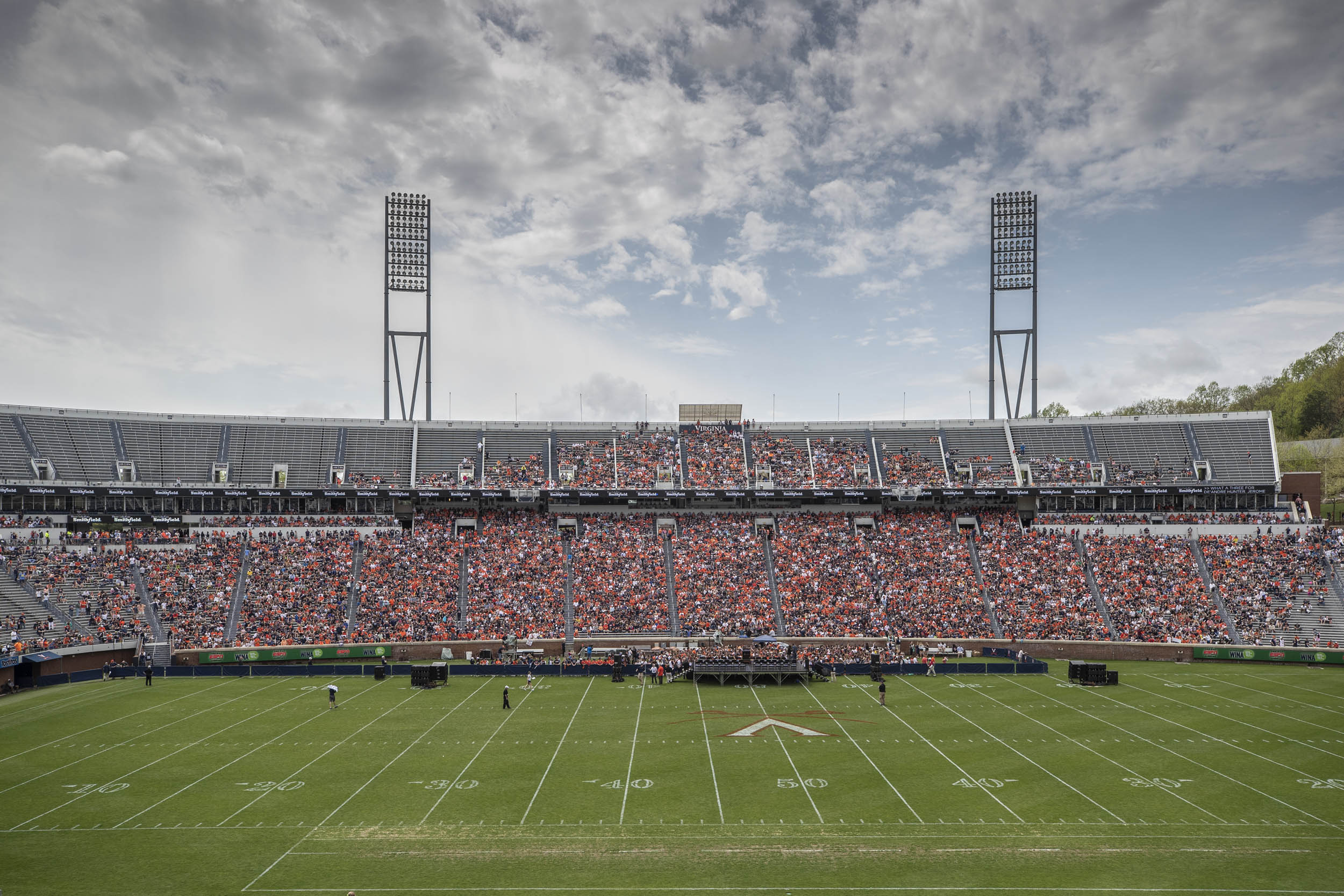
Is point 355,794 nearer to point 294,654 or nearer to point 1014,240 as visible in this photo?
point 294,654

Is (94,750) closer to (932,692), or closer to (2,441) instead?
(932,692)

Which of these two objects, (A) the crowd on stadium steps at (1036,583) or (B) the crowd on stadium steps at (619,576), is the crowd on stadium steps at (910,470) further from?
(B) the crowd on stadium steps at (619,576)

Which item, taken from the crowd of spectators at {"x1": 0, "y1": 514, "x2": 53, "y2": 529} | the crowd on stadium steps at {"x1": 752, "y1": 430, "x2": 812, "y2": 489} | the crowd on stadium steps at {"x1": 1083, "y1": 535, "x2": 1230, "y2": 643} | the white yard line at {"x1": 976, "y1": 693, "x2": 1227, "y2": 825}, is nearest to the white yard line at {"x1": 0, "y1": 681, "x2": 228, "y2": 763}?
the crowd of spectators at {"x1": 0, "y1": 514, "x2": 53, "y2": 529}

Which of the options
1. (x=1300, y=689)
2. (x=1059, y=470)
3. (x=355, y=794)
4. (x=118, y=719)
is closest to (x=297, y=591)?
(x=118, y=719)

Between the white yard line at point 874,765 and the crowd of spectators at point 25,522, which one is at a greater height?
the crowd of spectators at point 25,522

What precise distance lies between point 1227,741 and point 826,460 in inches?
1466

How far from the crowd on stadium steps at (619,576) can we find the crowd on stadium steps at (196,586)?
64.2 feet

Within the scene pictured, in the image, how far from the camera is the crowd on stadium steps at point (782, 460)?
6162cm

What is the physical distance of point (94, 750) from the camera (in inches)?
1103

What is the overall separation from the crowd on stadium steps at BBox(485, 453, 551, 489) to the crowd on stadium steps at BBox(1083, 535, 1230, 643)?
3669cm

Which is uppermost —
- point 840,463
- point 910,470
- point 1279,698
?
point 840,463

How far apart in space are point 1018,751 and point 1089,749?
7.65 feet

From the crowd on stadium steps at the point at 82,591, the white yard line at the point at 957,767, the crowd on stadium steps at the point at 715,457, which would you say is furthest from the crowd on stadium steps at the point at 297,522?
the white yard line at the point at 957,767

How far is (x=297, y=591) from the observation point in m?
50.4
